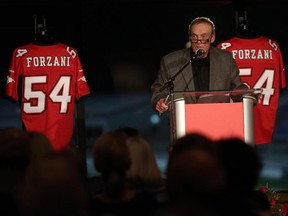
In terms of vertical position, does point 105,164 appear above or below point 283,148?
above

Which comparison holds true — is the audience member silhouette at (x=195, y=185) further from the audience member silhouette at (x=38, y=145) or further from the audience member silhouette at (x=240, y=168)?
the audience member silhouette at (x=38, y=145)

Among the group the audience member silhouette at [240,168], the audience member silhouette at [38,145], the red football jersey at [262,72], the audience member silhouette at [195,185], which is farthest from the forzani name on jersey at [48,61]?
the audience member silhouette at [195,185]

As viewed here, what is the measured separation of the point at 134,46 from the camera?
26.2 ft

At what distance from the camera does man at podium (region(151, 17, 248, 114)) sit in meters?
5.30

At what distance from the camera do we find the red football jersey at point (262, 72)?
721 centimetres

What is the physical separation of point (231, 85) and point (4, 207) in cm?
241

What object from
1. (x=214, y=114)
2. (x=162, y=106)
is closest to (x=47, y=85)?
(x=162, y=106)

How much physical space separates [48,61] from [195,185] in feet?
15.3

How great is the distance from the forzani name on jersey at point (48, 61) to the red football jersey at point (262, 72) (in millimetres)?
1411

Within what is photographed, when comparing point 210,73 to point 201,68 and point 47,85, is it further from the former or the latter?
point 47,85

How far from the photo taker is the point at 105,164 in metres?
3.35

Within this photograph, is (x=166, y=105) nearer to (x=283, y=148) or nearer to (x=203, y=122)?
(x=203, y=122)

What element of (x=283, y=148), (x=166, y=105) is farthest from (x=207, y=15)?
(x=166, y=105)

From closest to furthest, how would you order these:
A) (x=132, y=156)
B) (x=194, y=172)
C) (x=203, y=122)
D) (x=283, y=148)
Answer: (x=194, y=172)
(x=132, y=156)
(x=203, y=122)
(x=283, y=148)
